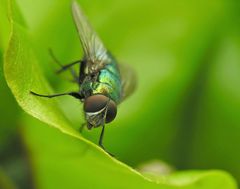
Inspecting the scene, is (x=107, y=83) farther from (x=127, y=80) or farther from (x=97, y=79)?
(x=127, y=80)

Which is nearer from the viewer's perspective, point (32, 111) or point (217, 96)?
point (32, 111)

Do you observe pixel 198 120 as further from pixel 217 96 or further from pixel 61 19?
pixel 61 19

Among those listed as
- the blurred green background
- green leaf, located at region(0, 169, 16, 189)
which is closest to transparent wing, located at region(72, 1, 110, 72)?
the blurred green background

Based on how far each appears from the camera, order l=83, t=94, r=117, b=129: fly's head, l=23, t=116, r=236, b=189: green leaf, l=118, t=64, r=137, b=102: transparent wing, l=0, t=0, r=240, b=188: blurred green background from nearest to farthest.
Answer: l=23, t=116, r=236, b=189: green leaf < l=83, t=94, r=117, b=129: fly's head < l=118, t=64, r=137, b=102: transparent wing < l=0, t=0, r=240, b=188: blurred green background

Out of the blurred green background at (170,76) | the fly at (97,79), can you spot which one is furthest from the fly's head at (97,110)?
the blurred green background at (170,76)

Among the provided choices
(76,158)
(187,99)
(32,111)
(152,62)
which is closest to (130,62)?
(152,62)

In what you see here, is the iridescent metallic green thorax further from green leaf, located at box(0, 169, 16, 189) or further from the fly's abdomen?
green leaf, located at box(0, 169, 16, 189)

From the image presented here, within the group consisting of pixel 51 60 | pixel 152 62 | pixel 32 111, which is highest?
pixel 32 111
